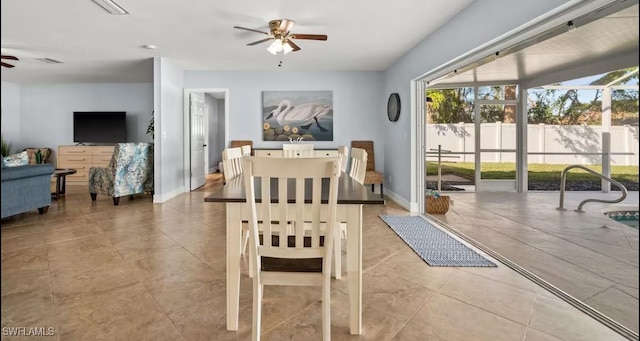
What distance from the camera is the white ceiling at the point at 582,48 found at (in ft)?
5.78

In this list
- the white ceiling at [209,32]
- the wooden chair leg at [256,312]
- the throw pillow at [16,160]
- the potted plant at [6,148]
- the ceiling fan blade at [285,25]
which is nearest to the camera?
the wooden chair leg at [256,312]

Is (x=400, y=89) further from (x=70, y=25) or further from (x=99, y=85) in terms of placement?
(x=99, y=85)

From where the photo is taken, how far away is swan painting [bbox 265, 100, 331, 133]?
6.68 metres

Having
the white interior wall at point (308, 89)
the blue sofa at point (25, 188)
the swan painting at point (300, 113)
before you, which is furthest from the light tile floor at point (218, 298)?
the swan painting at point (300, 113)

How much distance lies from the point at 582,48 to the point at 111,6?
4.34 m

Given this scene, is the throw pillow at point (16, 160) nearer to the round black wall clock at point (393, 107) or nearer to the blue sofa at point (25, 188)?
the blue sofa at point (25, 188)

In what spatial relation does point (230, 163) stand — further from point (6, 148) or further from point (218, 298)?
point (6, 148)

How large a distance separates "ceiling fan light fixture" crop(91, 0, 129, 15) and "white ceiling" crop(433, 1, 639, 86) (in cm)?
370

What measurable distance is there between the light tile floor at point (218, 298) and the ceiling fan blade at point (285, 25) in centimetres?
240

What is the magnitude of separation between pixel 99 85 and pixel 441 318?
9.11m

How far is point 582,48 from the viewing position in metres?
2.94

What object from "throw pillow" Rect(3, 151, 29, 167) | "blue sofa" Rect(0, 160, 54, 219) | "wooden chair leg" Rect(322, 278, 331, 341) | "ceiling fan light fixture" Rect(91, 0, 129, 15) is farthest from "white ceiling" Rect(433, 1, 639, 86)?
"throw pillow" Rect(3, 151, 29, 167)

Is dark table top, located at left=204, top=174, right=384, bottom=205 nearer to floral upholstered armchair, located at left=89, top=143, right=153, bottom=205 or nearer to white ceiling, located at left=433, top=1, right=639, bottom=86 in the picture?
white ceiling, located at left=433, top=1, right=639, bottom=86

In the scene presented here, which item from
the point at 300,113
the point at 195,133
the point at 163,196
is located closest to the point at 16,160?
the point at 163,196
